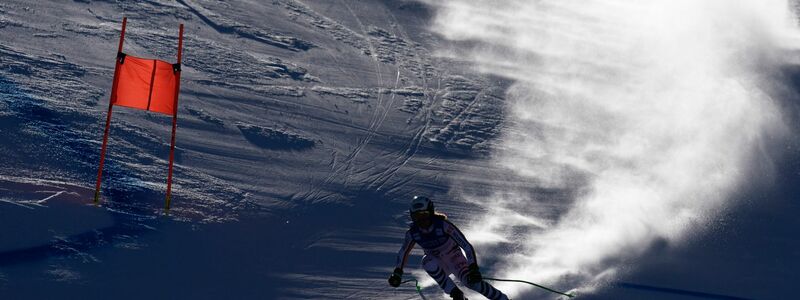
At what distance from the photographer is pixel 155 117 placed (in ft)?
44.5

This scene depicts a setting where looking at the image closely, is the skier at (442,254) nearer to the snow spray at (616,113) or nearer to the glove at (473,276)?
the glove at (473,276)

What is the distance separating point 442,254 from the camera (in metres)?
10.1

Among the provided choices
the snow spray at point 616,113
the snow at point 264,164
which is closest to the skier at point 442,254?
the snow at point 264,164

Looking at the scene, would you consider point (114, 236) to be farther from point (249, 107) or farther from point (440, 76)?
point (440, 76)

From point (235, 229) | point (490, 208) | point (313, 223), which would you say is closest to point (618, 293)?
point (490, 208)

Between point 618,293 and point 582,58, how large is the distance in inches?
298

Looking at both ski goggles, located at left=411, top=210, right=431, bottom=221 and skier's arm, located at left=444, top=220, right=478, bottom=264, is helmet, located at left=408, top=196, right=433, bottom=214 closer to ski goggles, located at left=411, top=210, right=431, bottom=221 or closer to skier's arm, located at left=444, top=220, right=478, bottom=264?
ski goggles, located at left=411, top=210, right=431, bottom=221

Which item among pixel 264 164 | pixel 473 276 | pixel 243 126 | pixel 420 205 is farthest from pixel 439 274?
pixel 243 126

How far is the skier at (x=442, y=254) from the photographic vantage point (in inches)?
383

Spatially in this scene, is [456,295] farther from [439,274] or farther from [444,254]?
[444,254]

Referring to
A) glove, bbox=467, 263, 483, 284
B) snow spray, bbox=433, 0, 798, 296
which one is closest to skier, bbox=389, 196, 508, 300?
glove, bbox=467, 263, 483, 284

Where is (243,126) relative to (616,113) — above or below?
below

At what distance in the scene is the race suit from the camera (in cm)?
986

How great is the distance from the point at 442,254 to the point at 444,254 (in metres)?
0.02
